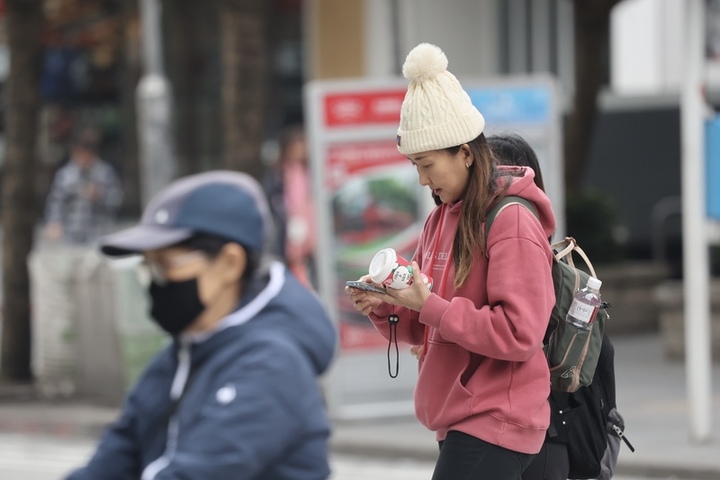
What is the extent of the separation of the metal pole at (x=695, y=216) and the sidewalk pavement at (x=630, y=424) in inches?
14.2

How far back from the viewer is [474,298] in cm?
370

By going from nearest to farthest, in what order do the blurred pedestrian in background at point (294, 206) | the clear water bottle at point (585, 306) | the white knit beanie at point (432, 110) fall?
the white knit beanie at point (432, 110) < the clear water bottle at point (585, 306) < the blurred pedestrian in background at point (294, 206)

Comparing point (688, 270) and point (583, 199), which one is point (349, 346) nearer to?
point (688, 270)

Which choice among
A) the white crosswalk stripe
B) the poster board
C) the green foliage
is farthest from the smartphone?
the green foliage

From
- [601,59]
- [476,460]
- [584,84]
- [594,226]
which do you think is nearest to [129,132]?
[601,59]

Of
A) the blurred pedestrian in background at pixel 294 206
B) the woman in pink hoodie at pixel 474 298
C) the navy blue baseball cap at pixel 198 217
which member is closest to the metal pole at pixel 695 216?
the blurred pedestrian in background at pixel 294 206

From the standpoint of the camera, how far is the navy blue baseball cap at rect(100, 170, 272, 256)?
3.19 metres

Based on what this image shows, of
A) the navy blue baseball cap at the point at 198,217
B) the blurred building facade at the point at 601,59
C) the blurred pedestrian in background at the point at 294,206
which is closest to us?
the navy blue baseball cap at the point at 198,217

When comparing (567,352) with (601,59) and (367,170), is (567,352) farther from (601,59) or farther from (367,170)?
(601,59)

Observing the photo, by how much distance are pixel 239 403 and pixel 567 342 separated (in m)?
1.12

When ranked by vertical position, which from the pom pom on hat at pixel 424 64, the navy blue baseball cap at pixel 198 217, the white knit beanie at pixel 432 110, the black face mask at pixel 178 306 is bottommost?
the black face mask at pixel 178 306

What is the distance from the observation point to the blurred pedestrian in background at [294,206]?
12312mm

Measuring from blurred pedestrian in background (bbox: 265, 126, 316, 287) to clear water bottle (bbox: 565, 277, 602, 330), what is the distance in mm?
8491

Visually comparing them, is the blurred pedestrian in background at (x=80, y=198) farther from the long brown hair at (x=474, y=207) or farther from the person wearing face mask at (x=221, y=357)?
the person wearing face mask at (x=221, y=357)
